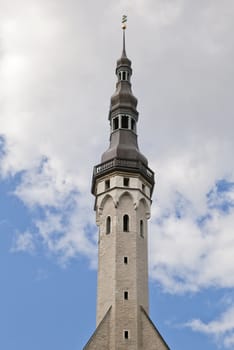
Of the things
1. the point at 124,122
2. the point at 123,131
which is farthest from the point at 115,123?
the point at 123,131

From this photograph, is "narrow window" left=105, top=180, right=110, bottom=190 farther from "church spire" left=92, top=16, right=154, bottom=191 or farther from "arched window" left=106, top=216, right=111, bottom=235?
"arched window" left=106, top=216, right=111, bottom=235

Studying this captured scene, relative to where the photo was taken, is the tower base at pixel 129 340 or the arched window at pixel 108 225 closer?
the tower base at pixel 129 340

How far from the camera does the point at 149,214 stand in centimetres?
6212

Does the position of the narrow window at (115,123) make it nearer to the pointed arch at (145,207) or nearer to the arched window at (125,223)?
the pointed arch at (145,207)

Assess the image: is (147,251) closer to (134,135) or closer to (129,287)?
(129,287)

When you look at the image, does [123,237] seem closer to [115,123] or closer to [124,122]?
[124,122]

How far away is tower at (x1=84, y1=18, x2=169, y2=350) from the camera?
177 ft

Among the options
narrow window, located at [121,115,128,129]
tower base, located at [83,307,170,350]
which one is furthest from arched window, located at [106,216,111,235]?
narrow window, located at [121,115,128,129]

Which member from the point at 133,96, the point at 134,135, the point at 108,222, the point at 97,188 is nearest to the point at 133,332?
the point at 108,222

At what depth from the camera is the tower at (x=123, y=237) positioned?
2127 inches

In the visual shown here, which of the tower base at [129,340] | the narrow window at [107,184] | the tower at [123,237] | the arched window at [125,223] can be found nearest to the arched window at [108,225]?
the tower at [123,237]

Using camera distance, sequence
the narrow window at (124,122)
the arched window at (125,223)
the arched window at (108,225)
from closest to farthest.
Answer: the arched window at (125,223)
the arched window at (108,225)
the narrow window at (124,122)

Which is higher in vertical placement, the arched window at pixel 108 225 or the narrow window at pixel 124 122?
the narrow window at pixel 124 122

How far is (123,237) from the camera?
2309 inches
